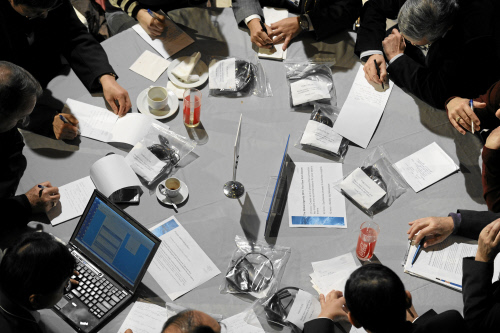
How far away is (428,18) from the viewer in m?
2.44

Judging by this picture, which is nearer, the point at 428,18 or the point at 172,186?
the point at 172,186

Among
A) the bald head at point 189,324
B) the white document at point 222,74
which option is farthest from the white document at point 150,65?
the bald head at point 189,324

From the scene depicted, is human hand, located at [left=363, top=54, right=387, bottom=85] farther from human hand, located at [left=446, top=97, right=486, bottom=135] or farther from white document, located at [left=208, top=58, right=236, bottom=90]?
white document, located at [left=208, top=58, right=236, bottom=90]

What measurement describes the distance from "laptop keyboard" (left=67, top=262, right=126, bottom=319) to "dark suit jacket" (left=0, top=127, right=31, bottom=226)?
1.20ft

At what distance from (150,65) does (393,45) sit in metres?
1.34

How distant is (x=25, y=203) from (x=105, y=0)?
1658 mm

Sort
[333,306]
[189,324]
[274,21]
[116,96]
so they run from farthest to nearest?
1. [274,21]
2. [116,96]
3. [333,306]
4. [189,324]

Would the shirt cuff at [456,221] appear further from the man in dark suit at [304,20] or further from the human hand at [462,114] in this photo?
the man in dark suit at [304,20]

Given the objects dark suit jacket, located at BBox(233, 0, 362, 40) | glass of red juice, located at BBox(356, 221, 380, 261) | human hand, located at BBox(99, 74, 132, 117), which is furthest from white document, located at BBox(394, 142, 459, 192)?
human hand, located at BBox(99, 74, 132, 117)

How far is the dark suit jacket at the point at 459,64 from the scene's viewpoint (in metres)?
2.56

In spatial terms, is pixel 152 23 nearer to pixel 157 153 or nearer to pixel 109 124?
pixel 109 124

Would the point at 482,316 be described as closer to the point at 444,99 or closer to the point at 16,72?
the point at 444,99

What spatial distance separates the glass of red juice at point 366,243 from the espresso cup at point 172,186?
810mm

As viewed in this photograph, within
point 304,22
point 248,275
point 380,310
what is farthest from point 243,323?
point 304,22
